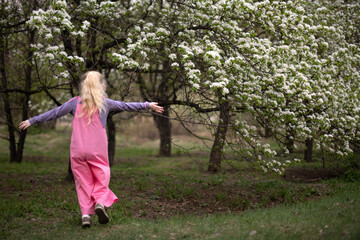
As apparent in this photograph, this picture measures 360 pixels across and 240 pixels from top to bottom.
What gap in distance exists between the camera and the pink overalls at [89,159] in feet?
19.0

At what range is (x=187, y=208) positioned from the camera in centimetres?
866

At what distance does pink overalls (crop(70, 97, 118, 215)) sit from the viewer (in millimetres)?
5789

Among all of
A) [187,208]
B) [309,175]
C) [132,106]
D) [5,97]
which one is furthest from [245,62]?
[5,97]

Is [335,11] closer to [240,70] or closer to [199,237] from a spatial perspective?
[240,70]

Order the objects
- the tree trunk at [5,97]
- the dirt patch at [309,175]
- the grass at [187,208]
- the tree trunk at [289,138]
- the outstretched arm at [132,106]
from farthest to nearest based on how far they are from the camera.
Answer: the dirt patch at [309,175] < the tree trunk at [5,97] < the tree trunk at [289,138] < the outstretched arm at [132,106] < the grass at [187,208]

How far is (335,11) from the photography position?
1160 centimetres

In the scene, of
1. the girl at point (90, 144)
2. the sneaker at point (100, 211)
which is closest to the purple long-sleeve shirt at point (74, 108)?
the girl at point (90, 144)

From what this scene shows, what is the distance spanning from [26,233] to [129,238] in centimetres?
191

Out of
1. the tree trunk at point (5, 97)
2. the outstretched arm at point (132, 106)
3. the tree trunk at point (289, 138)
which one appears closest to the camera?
the outstretched arm at point (132, 106)

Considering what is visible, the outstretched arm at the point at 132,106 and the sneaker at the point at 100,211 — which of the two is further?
the outstretched arm at the point at 132,106

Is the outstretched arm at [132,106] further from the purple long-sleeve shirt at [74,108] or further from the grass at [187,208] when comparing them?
the grass at [187,208]

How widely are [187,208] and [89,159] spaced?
3571 millimetres

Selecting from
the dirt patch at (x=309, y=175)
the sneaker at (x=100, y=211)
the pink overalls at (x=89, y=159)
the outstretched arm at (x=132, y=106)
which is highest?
the outstretched arm at (x=132, y=106)

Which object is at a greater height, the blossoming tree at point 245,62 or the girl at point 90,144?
the blossoming tree at point 245,62
